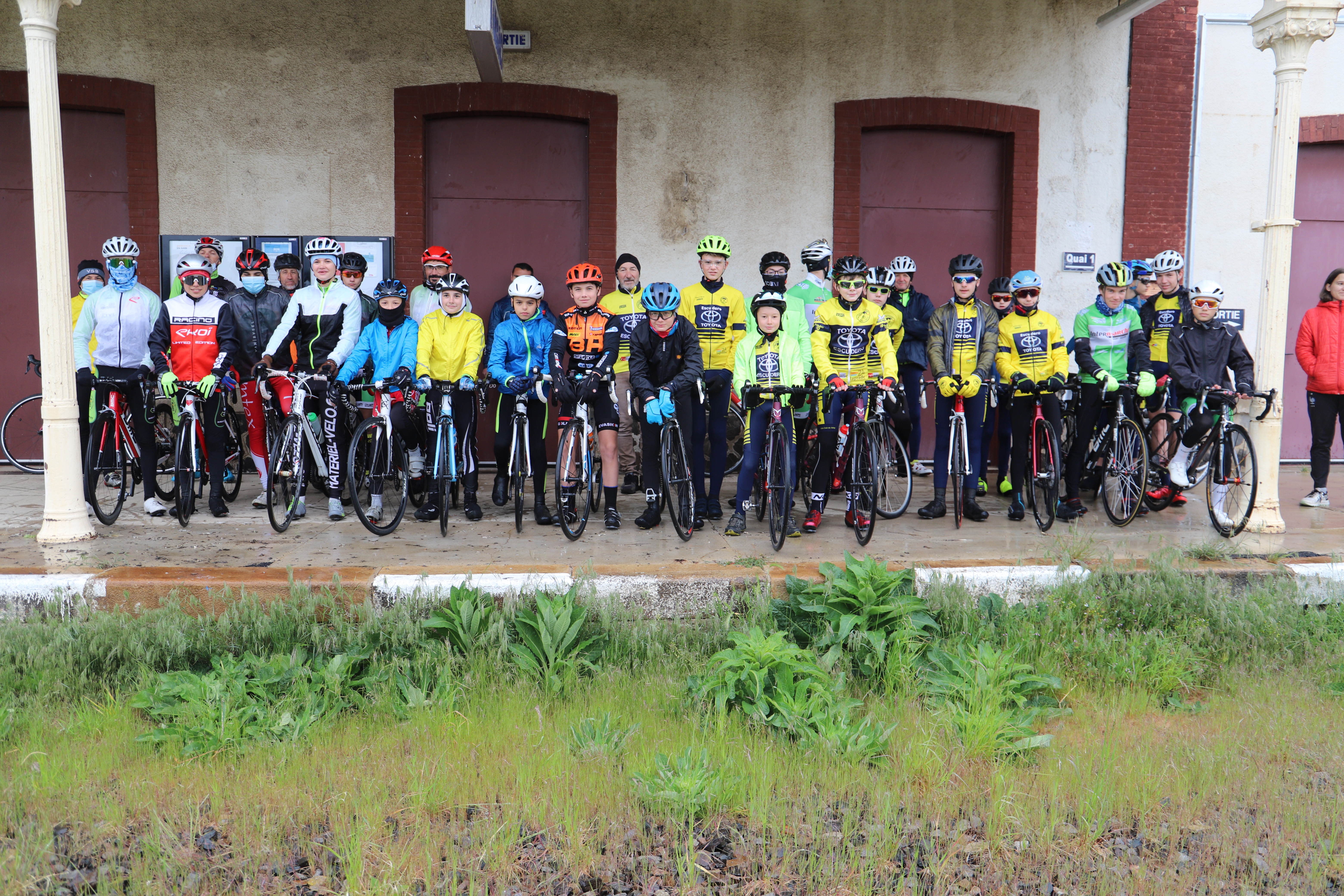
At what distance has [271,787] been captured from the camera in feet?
12.2

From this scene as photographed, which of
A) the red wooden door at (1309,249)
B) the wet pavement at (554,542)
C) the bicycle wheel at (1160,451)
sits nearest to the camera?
the wet pavement at (554,542)

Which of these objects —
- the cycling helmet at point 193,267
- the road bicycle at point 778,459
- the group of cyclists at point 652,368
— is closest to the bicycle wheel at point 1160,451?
the group of cyclists at point 652,368

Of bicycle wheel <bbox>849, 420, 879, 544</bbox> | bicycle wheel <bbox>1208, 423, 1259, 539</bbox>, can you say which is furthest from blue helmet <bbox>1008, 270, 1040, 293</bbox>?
bicycle wheel <bbox>849, 420, 879, 544</bbox>

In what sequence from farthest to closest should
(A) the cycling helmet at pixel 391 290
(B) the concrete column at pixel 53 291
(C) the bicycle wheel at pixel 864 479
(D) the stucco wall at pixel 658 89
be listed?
(D) the stucco wall at pixel 658 89
(A) the cycling helmet at pixel 391 290
(C) the bicycle wheel at pixel 864 479
(B) the concrete column at pixel 53 291

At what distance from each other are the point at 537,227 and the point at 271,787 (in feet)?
24.0

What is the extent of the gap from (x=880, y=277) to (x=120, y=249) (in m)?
6.28

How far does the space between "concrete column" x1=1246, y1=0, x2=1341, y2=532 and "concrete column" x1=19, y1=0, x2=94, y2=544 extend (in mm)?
8324

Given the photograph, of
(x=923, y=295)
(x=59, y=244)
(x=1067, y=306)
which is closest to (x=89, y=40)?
(x=59, y=244)

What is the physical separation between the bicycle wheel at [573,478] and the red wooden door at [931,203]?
4918 mm

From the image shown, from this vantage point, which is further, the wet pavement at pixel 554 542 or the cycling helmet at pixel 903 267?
the cycling helmet at pixel 903 267

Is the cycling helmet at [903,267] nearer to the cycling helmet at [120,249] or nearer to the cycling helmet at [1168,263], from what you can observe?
the cycling helmet at [1168,263]

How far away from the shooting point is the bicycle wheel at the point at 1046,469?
713 cm

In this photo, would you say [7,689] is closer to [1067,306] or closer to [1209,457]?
[1209,457]

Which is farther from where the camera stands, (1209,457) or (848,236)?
(848,236)
